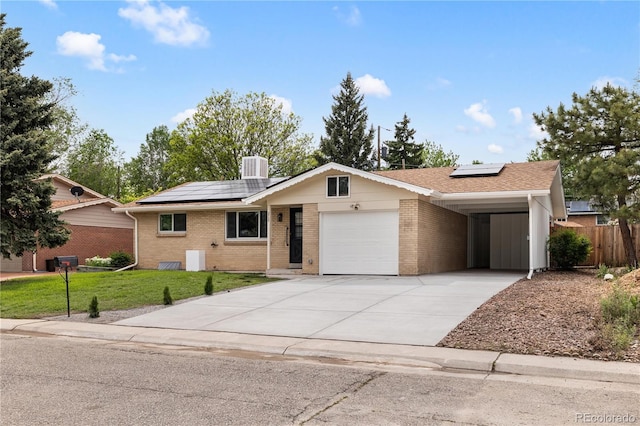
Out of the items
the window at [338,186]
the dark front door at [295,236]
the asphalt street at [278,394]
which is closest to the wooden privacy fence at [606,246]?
the window at [338,186]

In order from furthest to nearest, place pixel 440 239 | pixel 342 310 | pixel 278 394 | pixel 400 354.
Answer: pixel 440 239 → pixel 342 310 → pixel 400 354 → pixel 278 394

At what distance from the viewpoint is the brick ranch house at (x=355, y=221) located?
18406 mm

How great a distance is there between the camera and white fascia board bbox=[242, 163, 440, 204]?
17616 millimetres

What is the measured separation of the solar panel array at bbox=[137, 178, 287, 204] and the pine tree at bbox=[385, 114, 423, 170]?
30.3 meters

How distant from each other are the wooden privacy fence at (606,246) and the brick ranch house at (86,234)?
2250 cm

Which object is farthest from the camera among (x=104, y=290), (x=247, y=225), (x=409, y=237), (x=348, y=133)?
(x=348, y=133)

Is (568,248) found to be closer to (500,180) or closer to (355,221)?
(500,180)

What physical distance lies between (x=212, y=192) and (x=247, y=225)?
2896 mm

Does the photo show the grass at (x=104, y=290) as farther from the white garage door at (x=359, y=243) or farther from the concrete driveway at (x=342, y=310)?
the white garage door at (x=359, y=243)

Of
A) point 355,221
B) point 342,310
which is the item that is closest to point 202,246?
point 355,221

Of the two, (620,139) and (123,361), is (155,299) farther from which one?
(620,139)

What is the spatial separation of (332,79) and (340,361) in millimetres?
43993

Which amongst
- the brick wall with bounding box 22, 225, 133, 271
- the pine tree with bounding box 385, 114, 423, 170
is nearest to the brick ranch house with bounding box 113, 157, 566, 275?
the brick wall with bounding box 22, 225, 133, 271

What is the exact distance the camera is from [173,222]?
23812 mm
